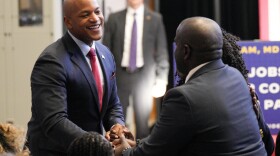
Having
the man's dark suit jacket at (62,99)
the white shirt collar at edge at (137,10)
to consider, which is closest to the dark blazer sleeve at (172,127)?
the man's dark suit jacket at (62,99)

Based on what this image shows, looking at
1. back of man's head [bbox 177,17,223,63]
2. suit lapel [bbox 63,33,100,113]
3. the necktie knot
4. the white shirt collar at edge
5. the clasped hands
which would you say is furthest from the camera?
the white shirt collar at edge

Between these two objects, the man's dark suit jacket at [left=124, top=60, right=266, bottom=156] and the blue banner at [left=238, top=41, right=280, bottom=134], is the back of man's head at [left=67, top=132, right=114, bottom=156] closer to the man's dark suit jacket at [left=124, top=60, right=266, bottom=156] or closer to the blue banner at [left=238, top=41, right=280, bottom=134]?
the man's dark suit jacket at [left=124, top=60, right=266, bottom=156]

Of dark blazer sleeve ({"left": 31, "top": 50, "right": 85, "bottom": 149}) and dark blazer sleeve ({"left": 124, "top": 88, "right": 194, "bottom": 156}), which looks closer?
dark blazer sleeve ({"left": 124, "top": 88, "right": 194, "bottom": 156})

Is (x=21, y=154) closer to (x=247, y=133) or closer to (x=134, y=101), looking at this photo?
(x=247, y=133)

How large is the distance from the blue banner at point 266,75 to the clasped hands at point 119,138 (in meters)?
1.77

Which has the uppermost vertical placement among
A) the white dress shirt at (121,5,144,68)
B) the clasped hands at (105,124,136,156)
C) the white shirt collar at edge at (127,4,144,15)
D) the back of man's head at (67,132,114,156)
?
the white shirt collar at edge at (127,4,144,15)

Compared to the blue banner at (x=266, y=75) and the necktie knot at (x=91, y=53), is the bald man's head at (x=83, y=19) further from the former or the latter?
the blue banner at (x=266, y=75)

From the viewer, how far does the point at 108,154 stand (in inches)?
90.0

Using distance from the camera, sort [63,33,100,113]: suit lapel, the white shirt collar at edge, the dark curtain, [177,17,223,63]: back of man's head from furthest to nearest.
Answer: the dark curtain → the white shirt collar at edge → [63,33,100,113]: suit lapel → [177,17,223,63]: back of man's head

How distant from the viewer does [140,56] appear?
653cm

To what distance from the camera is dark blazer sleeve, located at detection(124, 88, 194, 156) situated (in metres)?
2.29

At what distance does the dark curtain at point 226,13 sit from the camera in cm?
755

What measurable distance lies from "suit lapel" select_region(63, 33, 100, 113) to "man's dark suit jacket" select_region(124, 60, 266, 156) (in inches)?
24.9

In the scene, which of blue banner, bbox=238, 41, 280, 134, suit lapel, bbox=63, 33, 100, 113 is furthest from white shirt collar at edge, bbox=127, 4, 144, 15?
suit lapel, bbox=63, 33, 100, 113
